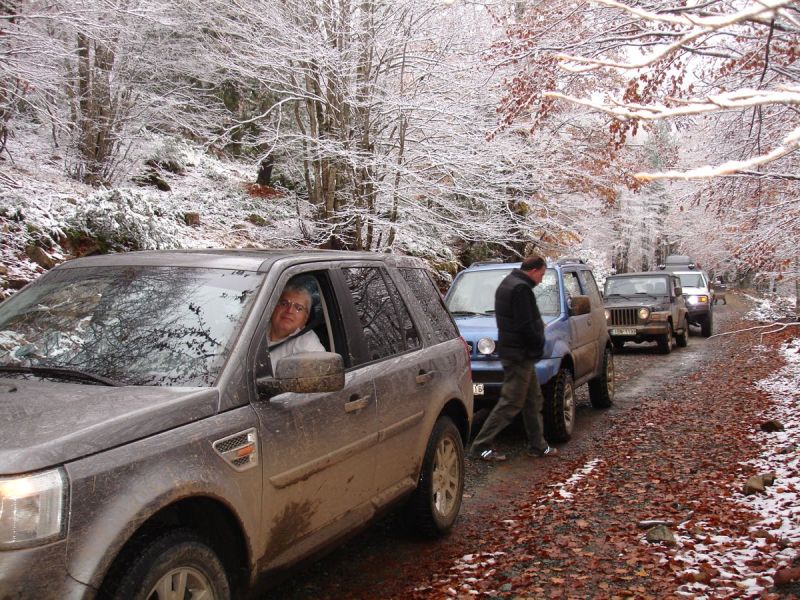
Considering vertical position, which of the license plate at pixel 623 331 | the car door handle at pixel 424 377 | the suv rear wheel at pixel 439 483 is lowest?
the license plate at pixel 623 331

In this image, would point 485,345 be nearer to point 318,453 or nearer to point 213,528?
point 318,453

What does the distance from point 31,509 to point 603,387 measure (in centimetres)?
861

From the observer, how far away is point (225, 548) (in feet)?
9.58

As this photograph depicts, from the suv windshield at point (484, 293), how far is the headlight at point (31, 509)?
670 centimetres

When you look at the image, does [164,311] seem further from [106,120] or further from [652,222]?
[652,222]

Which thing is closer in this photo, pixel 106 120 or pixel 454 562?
pixel 454 562

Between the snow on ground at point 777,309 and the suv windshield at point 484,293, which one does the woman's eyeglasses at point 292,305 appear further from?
the snow on ground at point 777,309

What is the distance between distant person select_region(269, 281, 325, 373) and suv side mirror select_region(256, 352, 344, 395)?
28.2 inches

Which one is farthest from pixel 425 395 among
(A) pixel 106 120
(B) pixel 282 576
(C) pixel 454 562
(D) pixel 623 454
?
(A) pixel 106 120

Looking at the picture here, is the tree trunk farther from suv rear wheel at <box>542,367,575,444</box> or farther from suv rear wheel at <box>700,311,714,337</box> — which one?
suv rear wheel at <box>700,311,714,337</box>

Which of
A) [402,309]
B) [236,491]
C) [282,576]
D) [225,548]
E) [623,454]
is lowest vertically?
[623,454]

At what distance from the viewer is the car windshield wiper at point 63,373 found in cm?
295

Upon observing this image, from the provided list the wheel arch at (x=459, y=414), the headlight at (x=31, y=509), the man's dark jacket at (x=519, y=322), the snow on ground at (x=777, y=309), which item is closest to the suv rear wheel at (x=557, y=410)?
the man's dark jacket at (x=519, y=322)

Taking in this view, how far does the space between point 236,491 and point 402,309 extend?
2.15m
